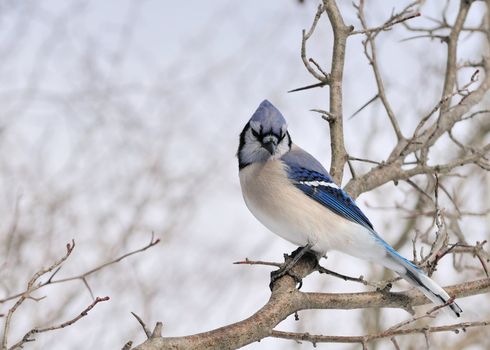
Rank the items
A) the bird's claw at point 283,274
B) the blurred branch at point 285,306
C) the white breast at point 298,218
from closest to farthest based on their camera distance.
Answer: the blurred branch at point 285,306
the bird's claw at point 283,274
the white breast at point 298,218

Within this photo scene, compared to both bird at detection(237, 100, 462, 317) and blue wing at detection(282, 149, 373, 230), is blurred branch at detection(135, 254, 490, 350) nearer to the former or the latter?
bird at detection(237, 100, 462, 317)

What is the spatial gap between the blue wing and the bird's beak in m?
0.18

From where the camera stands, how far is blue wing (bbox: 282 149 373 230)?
341cm

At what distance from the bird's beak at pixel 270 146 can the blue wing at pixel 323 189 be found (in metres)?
0.18

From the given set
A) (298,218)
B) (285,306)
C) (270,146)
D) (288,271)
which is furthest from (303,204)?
(285,306)

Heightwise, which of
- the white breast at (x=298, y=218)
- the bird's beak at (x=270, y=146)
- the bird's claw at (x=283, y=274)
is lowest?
the bird's claw at (x=283, y=274)

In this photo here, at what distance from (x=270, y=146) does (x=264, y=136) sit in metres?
0.07

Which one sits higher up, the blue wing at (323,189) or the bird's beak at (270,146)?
the bird's beak at (270,146)

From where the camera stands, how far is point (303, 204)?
3.40 m

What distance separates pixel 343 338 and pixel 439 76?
668 centimetres

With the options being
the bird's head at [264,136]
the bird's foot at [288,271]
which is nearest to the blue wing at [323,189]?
the bird's head at [264,136]

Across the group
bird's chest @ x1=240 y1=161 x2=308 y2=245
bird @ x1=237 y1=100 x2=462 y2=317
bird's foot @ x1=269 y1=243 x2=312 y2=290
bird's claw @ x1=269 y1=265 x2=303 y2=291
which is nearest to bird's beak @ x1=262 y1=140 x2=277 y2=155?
bird @ x1=237 y1=100 x2=462 y2=317

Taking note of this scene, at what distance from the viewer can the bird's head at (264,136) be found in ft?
11.2

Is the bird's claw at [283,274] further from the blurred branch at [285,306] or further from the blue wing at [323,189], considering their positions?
the blue wing at [323,189]
